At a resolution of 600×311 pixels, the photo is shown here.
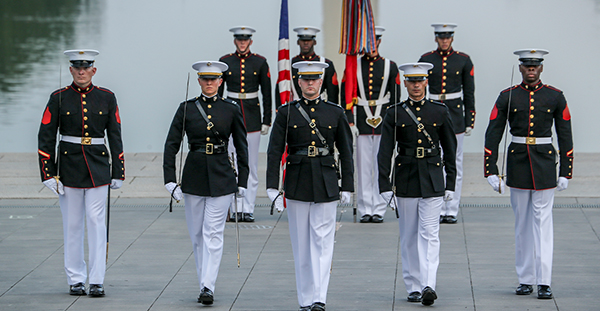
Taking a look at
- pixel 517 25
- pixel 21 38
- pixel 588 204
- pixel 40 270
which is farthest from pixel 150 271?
pixel 21 38

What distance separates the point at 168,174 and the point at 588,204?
585cm

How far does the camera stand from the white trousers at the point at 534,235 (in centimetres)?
770

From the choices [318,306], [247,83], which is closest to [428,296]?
[318,306]

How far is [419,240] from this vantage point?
7555 mm

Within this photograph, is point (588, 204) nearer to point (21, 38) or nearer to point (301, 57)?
point (301, 57)

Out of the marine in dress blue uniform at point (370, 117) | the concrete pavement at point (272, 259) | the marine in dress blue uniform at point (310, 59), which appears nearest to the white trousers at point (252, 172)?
the concrete pavement at point (272, 259)

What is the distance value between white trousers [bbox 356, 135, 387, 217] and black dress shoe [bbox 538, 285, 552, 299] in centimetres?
336

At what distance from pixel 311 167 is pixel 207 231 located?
0.93 metres

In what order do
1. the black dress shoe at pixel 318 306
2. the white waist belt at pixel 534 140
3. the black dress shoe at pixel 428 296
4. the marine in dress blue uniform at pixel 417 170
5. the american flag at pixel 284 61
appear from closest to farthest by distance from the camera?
the black dress shoe at pixel 318 306
the black dress shoe at pixel 428 296
the marine in dress blue uniform at pixel 417 170
the white waist belt at pixel 534 140
the american flag at pixel 284 61

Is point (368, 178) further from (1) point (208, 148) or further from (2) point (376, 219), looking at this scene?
(1) point (208, 148)

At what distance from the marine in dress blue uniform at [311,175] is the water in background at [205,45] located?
26.3 feet

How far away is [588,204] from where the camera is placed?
11.6 m

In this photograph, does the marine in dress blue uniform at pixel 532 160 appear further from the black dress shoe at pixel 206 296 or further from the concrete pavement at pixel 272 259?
the black dress shoe at pixel 206 296

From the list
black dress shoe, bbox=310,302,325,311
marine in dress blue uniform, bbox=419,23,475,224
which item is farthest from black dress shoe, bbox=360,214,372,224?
black dress shoe, bbox=310,302,325,311
